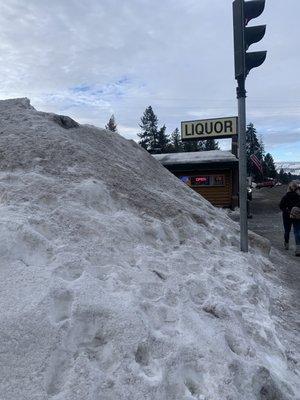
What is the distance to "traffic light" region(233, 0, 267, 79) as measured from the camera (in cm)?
705

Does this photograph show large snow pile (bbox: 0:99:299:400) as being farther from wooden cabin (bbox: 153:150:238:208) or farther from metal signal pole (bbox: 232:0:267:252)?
wooden cabin (bbox: 153:150:238:208)

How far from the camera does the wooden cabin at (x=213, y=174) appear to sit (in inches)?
1050

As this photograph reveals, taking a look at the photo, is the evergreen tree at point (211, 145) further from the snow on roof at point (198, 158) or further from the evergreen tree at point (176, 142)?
the snow on roof at point (198, 158)

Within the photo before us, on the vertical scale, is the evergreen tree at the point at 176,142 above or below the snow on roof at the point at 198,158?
above

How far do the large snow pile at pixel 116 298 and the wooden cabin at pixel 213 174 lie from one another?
20000 mm

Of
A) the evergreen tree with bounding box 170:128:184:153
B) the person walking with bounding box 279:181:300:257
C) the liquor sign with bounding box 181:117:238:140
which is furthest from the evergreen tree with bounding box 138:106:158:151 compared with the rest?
the person walking with bounding box 279:181:300:257

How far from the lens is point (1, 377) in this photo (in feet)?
9.70

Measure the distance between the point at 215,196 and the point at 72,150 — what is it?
20677 millimetres

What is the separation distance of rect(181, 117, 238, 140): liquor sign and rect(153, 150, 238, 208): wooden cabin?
6.92 ft

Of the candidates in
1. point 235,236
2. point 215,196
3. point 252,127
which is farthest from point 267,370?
point 252,127

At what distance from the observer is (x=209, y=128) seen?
29797 millimetres

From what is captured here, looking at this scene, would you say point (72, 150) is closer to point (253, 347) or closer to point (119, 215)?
point (119, 215)

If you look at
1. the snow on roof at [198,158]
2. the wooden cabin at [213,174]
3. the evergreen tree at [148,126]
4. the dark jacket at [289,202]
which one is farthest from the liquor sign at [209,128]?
the evergreen tree at [148,126]

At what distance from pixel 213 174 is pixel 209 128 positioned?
4.02 meters
